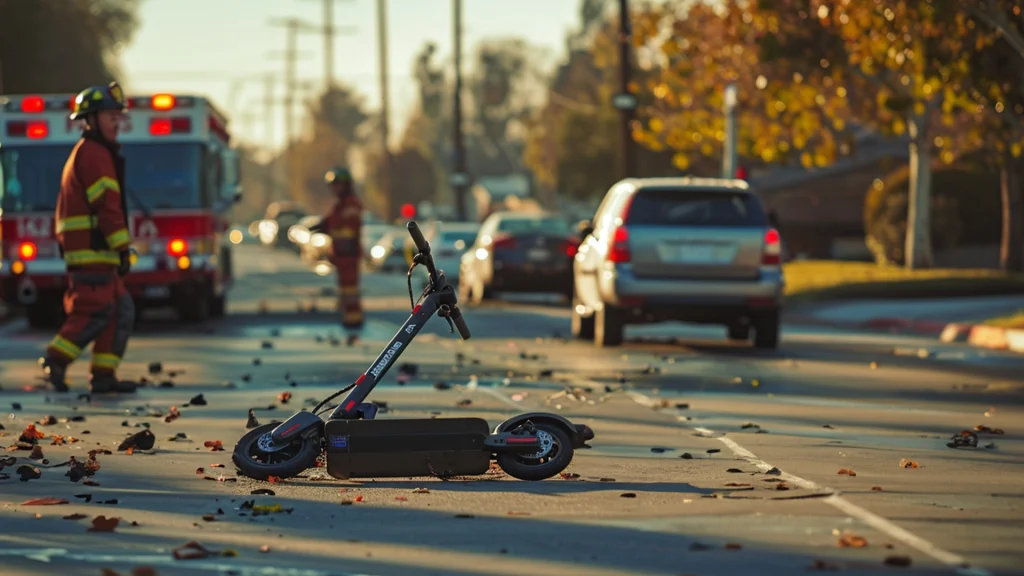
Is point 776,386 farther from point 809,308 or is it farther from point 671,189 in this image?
point 809,308

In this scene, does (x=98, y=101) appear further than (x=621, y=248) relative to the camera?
No

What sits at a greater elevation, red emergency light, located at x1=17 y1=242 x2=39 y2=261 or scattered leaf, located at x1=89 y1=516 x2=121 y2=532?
red emergency light, located at x1=17 y1=242 x2=39 y2=261

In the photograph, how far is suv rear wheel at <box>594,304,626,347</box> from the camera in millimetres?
21859

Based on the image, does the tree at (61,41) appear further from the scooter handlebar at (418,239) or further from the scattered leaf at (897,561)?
the scattered leaf at (897,561)

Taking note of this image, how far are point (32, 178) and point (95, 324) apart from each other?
33.5 feet

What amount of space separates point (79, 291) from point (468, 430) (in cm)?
668

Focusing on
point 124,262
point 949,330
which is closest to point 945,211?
point 949,330

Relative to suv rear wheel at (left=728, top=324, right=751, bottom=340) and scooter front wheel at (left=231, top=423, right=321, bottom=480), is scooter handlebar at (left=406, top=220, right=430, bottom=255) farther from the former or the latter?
suv rear wheel at (left=728, top=324, right=751, bottom=340)

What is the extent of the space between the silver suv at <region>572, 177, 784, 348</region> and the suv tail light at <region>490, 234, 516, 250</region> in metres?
11.6

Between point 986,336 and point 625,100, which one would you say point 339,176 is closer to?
point 986,336

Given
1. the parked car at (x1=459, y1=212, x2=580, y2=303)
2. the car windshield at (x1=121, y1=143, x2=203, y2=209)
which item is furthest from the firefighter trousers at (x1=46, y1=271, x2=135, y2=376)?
the parked car at (x1=459, y1=212, x2=580, y2=303)

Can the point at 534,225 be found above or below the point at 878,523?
above

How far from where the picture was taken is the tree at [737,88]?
110ft

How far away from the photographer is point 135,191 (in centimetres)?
2603
